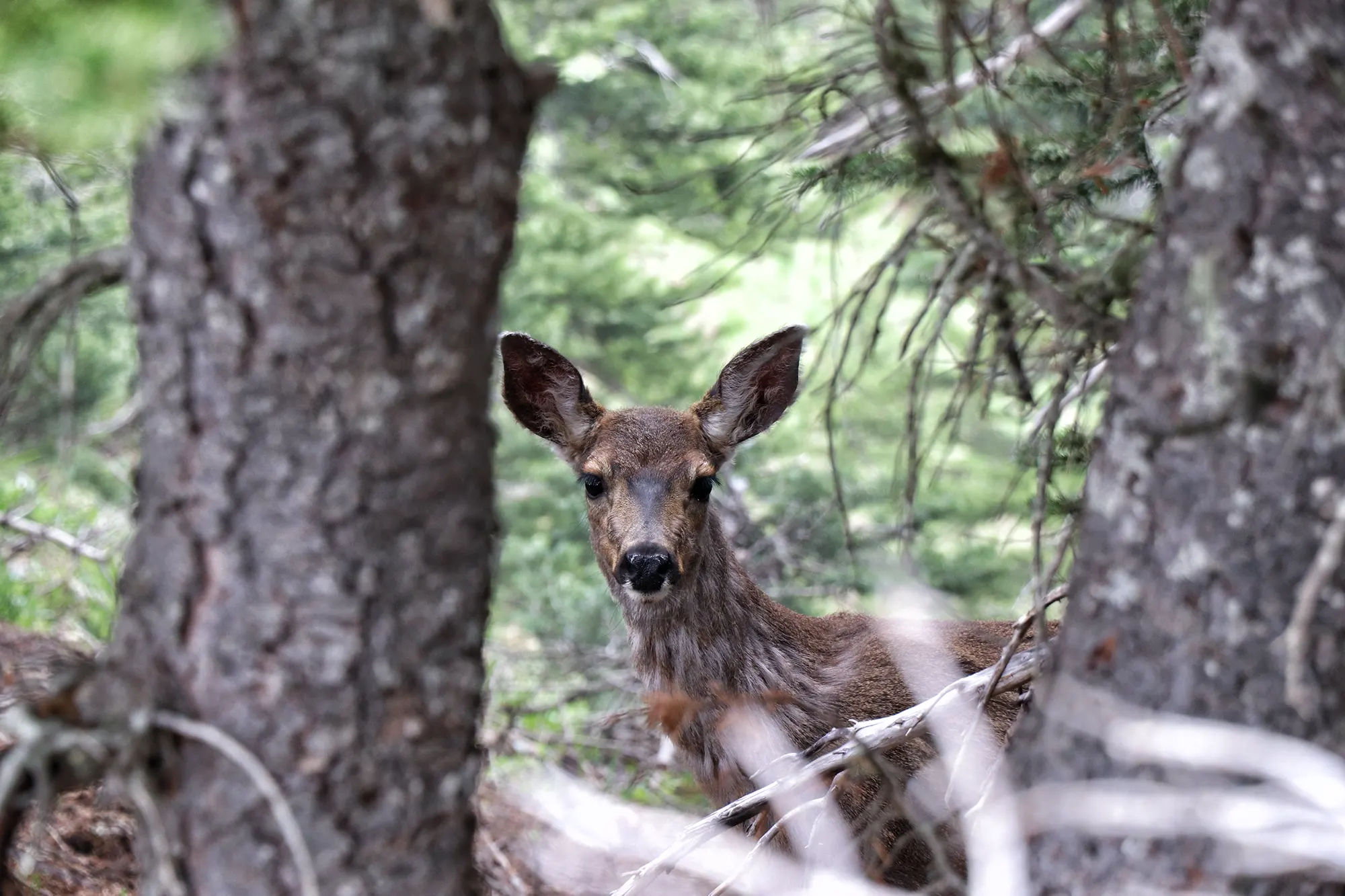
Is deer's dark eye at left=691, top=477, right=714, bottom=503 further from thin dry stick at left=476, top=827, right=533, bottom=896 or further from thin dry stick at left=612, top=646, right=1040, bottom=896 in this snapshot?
thin dry stick at left=612, top=646, right=1040, bottom=896

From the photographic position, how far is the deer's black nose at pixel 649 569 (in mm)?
4637

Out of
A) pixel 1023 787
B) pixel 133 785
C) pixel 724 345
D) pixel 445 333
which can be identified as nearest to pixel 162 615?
pixel 133 785

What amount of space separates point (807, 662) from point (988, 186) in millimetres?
2422

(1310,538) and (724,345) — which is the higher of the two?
(724,345)

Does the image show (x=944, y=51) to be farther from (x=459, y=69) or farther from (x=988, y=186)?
(x=459, y=69)

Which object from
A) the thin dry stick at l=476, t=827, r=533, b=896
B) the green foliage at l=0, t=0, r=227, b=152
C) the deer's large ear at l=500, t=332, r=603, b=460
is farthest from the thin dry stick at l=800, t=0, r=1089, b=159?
the thin dry stick at l=476, t=827, r=533, b=896

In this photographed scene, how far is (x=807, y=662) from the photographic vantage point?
15.9ft

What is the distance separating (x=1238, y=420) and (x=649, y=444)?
3.21 metres

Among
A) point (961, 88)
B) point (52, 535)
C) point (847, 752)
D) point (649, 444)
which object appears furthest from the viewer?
point (52, 535)

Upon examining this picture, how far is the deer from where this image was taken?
4.52 meters

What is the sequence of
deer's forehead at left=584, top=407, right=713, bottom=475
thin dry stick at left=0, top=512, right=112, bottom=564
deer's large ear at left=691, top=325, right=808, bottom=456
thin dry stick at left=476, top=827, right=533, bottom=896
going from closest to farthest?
thin dry stick at left=476, top=827, right=533, bottom=896 < deer's forehead at left=584, top=407, right=713, bottom=475 < deer's large ear at left=691, top=325, right=808, bottom=456 < thin dry stick at left=0, top=512, right=112, bottom=564

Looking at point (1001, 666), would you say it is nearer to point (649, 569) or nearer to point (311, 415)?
point (311, 415)

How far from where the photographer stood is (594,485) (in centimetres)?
516

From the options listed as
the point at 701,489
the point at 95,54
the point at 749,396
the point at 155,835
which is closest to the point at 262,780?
the point at 155,835
